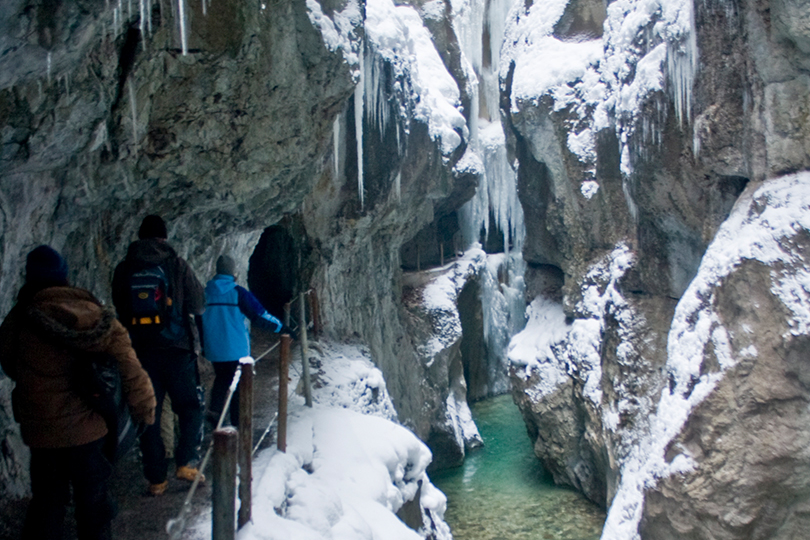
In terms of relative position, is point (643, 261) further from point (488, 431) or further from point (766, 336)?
point (488, 431)

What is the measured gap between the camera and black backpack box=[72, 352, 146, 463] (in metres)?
2.74

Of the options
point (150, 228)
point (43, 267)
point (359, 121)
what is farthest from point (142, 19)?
point (359, 121)

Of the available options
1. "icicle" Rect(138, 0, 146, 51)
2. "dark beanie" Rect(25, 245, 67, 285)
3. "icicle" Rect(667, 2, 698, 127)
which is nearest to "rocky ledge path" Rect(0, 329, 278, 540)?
"dark beanie" Rect(25, 245, 67, 285)

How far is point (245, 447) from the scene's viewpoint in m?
3.50

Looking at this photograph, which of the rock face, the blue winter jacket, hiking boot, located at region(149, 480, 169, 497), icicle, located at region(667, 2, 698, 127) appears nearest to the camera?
hiking boot, located at region(149, 480, 169, 497)

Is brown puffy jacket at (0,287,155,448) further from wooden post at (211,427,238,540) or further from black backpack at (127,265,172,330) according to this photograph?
black backpack at (127,265,172,330)

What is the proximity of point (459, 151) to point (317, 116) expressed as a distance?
867cm

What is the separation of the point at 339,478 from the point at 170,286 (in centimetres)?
224

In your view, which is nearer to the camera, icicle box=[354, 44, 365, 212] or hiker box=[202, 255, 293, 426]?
hiker box=[202, 255, 293, 426]

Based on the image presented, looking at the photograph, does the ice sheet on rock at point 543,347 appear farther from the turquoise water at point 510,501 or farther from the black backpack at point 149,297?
the black backpack at point 149,297

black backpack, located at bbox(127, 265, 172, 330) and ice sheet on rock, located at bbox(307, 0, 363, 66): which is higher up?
ice sheet on rock, located at bbox(307, 0, 363, 66)

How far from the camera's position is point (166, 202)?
18.5ft

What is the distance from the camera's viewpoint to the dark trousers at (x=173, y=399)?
3.69 metres

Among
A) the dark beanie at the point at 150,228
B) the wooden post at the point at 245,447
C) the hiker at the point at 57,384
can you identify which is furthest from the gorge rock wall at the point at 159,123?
the wooden post at the point at 245,447
